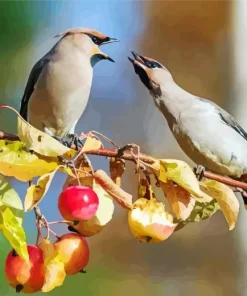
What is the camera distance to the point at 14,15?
3.14 feet

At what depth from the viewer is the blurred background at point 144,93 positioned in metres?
0.85

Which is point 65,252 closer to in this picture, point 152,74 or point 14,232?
point 14,232

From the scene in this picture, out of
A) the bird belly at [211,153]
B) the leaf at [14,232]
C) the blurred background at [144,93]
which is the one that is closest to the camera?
the leaf at [14,232]

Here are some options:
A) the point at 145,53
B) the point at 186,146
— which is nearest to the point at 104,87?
the point at 145,53

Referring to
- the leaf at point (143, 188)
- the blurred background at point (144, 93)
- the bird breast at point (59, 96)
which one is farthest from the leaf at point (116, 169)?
the blurred background at point (144, 93)

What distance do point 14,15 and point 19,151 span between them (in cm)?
64

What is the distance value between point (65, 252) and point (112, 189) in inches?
2.1

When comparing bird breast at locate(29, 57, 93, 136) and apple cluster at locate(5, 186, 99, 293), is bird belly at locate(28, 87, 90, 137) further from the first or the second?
apple cluster at locate(5, 186, 99, 293)

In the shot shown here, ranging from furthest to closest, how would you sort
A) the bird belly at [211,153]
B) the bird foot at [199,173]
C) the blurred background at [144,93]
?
the blurred background at [144,93], the bird belly at [211,153], the bird foot at [199,173]

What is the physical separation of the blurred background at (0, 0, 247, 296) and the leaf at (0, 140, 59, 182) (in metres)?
0.38

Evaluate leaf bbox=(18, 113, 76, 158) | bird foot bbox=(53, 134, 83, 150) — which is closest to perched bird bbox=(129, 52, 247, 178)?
bird foot bbox=(53, 134, 83, 150)

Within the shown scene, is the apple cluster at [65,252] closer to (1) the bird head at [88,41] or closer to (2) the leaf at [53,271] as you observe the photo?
(2) the leaf at [53,271]

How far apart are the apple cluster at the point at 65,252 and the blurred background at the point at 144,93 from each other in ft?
1.19

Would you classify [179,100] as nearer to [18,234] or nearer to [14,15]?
[18,234]
